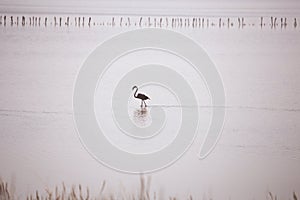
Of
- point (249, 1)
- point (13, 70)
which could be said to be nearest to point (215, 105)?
point (249, 1)

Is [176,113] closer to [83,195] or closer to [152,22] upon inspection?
[152,22]

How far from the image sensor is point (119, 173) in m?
1.84

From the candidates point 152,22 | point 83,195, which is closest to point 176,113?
point 152,22

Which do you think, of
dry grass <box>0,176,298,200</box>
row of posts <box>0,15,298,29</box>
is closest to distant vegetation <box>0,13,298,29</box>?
row of posts <box>0,15,298,29</box>

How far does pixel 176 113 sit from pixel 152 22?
41cm

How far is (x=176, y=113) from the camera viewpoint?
6.05 ft

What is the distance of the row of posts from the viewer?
185 centimetres

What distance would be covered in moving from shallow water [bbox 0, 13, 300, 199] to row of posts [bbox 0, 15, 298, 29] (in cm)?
3

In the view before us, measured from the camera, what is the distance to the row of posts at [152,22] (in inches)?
72.7

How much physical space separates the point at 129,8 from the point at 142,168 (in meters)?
0.69

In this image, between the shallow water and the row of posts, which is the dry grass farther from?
the row of posts

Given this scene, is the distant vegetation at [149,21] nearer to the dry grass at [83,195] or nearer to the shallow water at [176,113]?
the shallow water at [176,113]

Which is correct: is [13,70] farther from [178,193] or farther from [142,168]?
[178,193]

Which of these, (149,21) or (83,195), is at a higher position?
(149,21)
